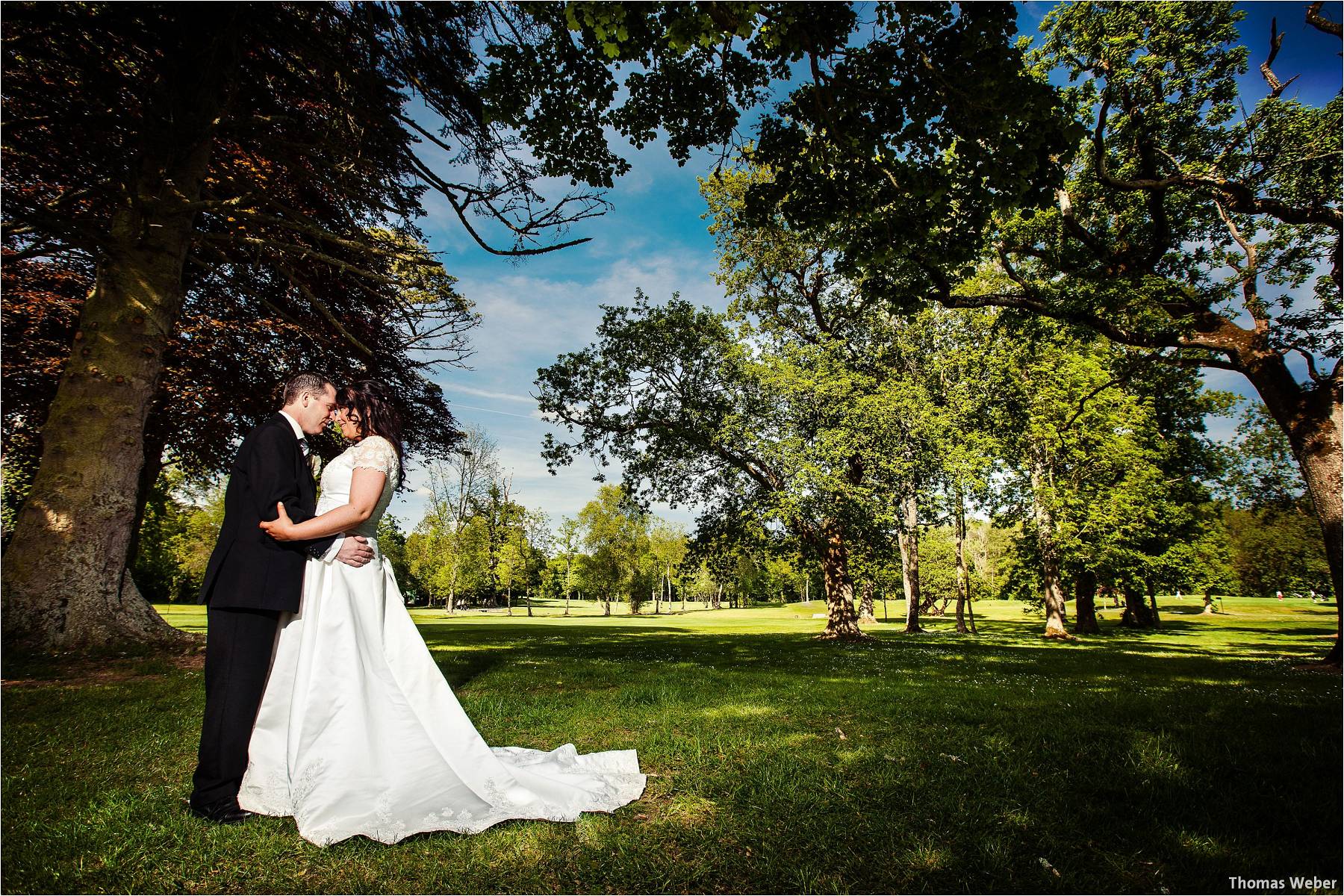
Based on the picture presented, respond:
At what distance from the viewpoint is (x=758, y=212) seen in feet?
28.7

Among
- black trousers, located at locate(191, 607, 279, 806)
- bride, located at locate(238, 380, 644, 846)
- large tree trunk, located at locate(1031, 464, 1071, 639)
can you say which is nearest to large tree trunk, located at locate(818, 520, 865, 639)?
large tree trunk, located at locate(1031, 464, 1071, 639)

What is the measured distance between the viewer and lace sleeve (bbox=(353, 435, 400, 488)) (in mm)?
4227

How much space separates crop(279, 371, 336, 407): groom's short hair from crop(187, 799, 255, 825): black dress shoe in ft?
8.92

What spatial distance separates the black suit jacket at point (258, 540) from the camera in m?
3.70

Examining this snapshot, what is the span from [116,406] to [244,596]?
301 inches

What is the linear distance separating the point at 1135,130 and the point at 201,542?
6662 cm

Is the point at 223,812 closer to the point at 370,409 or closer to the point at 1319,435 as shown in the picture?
the point at 370,409

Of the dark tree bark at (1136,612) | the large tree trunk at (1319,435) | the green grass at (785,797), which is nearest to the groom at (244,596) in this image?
the green grass at (785,797)

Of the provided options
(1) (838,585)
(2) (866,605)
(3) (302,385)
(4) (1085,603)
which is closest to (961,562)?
(4) (1085,603)

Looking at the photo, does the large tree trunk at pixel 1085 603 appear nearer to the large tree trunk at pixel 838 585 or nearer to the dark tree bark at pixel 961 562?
the dark tree bark at pixel 961 562

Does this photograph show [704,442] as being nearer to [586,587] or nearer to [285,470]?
[285,470]

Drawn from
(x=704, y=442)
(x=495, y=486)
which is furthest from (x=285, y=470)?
(x=495, y=486)

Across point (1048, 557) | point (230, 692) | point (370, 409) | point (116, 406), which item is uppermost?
point (116, 406)

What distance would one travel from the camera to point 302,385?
429 cm
